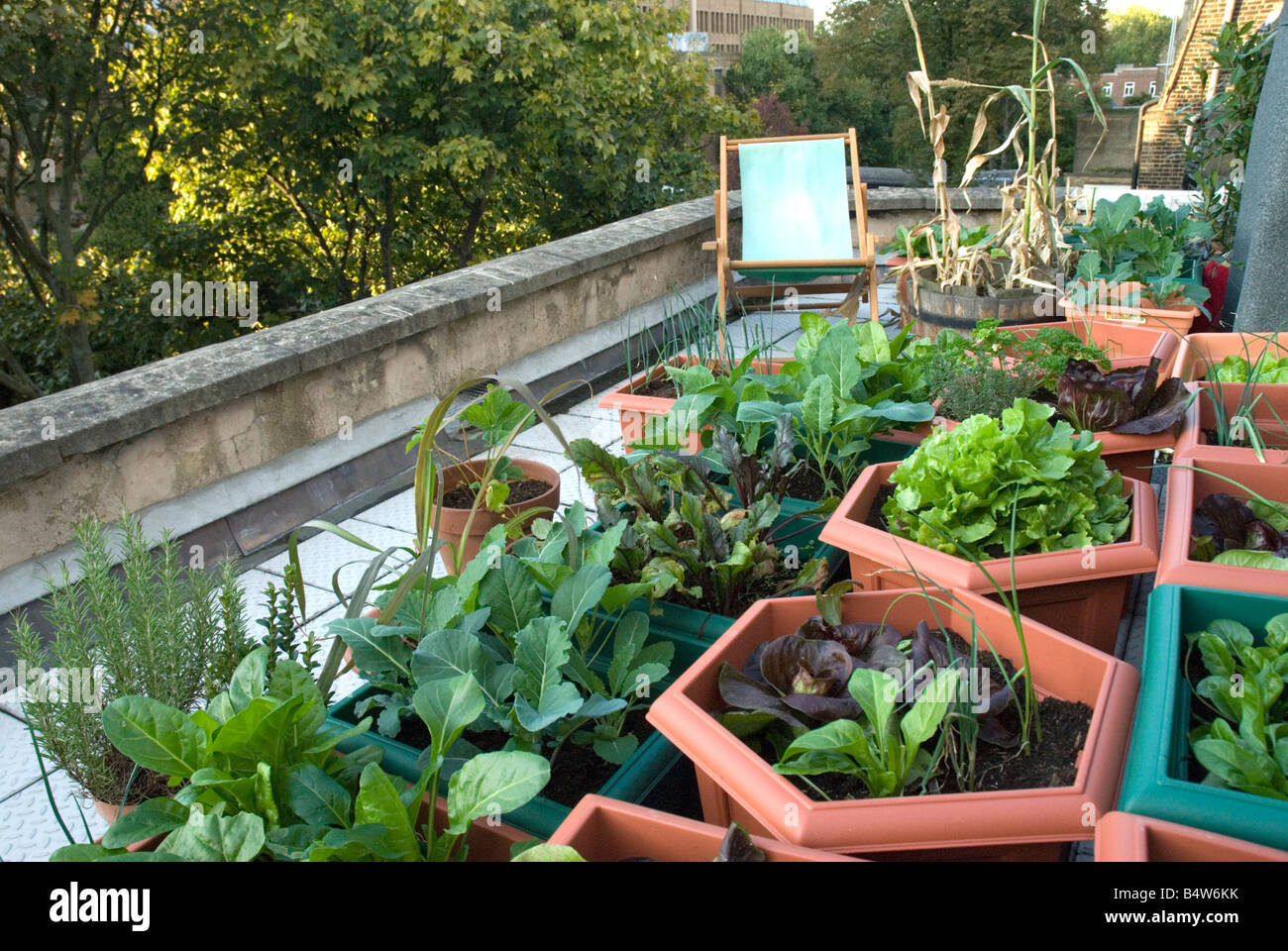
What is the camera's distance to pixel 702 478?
1.93 metres

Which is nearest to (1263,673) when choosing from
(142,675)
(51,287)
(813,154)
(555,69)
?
(142,675)

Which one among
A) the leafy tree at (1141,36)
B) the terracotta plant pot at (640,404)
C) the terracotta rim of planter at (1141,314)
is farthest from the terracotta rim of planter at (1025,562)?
the leafy tree at (1141,36)

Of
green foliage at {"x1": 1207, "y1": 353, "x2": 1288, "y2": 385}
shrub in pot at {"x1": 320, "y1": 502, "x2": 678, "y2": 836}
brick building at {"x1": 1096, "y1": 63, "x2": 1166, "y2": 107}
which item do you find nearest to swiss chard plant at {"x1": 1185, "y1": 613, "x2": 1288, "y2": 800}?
shrub in pot at {"x1": 320, "y1": 502, "x2": 678, "y2": 836}

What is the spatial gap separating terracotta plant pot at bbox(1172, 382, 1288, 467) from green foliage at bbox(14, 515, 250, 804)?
1710 millimetres

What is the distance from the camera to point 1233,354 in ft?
7.87

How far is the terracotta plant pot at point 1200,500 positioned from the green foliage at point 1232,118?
3.22 m

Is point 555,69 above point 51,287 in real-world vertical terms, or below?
above

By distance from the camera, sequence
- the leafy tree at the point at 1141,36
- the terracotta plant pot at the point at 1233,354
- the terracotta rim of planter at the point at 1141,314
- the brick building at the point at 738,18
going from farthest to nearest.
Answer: the leafy tree at the point at 1141,36 → the brick building at the point at 738,18 → the terracotta rim of planter at the point at 1141,314 → the terracotta plant pot at the point at 1233,354

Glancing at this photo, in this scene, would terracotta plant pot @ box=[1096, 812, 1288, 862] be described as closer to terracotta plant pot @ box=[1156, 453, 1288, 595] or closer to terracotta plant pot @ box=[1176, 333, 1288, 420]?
terracotta plant pot @ box=[1156, 453, 1288, 595]

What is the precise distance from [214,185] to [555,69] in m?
3.27

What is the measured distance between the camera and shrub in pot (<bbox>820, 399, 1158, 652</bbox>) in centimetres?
149

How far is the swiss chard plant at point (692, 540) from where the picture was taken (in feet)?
5.41

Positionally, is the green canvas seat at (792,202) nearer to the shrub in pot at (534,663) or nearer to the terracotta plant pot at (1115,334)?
the terracotta plant pot at (1115,334)
